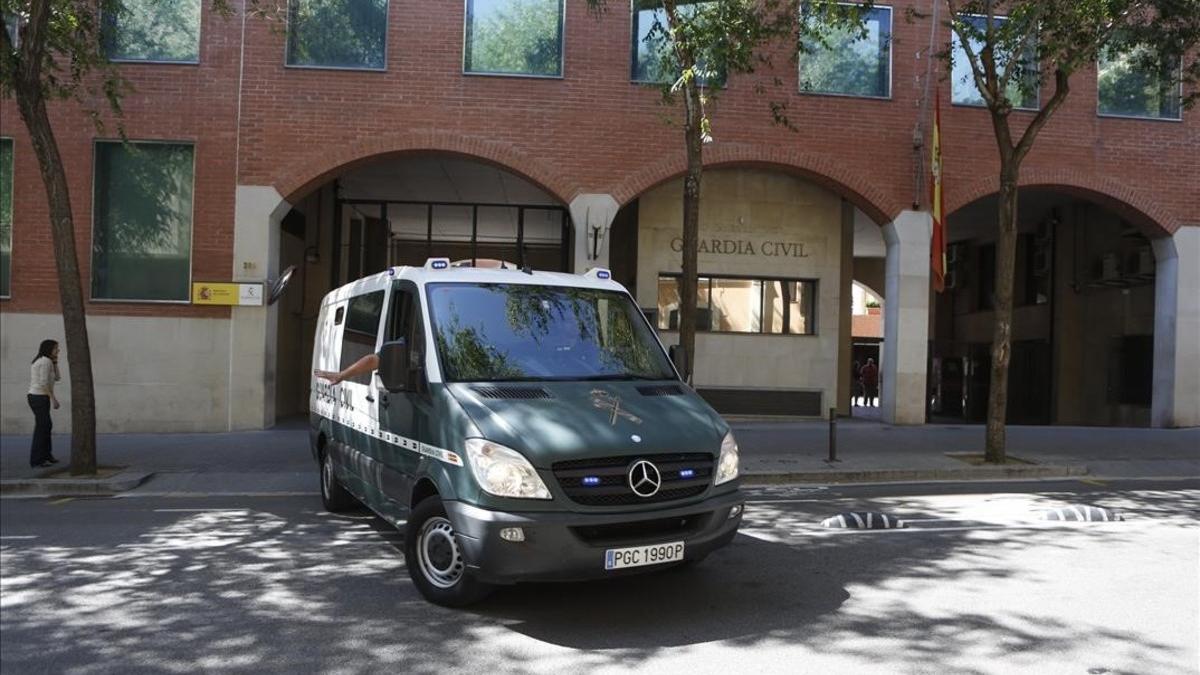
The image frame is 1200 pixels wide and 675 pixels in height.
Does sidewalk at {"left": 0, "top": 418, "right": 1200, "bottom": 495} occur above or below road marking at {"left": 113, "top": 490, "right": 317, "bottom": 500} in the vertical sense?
above

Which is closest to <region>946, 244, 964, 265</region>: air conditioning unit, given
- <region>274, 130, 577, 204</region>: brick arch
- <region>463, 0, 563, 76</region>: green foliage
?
<region>274, 130, 577, 204</region>: brick arch

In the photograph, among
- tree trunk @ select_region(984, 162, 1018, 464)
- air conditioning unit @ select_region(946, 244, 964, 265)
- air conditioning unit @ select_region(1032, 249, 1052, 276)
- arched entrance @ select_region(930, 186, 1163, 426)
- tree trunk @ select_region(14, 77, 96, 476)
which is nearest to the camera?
tree trunk @ select_region(14, 77, 96, 476)

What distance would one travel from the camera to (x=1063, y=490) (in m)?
10.2

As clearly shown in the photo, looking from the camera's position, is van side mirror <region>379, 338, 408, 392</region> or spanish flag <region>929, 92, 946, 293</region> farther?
spanish flag <region>929, 92, 946, 293</region>

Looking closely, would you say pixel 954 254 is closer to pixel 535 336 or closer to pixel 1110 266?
pixel 1110 266

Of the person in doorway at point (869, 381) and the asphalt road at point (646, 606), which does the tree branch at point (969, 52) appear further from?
the person in doorway at point (869, 381)

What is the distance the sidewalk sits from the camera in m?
11.2

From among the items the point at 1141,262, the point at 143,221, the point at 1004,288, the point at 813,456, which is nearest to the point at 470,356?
the point at 813,456

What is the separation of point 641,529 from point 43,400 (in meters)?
10.1

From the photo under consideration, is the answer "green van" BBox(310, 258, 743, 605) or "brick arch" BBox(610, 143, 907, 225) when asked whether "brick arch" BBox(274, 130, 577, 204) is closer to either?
"brick arch" BBox(610, 143, 907, 225)

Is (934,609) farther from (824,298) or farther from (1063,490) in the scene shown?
(824,298)

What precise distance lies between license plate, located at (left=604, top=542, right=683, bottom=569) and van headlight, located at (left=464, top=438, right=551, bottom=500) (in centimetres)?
50

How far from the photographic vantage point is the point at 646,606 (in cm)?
Answer: 537

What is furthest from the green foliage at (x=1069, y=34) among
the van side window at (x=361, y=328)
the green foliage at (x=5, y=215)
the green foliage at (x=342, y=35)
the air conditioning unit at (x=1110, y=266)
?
the green foliage at (x=5, y=215)
